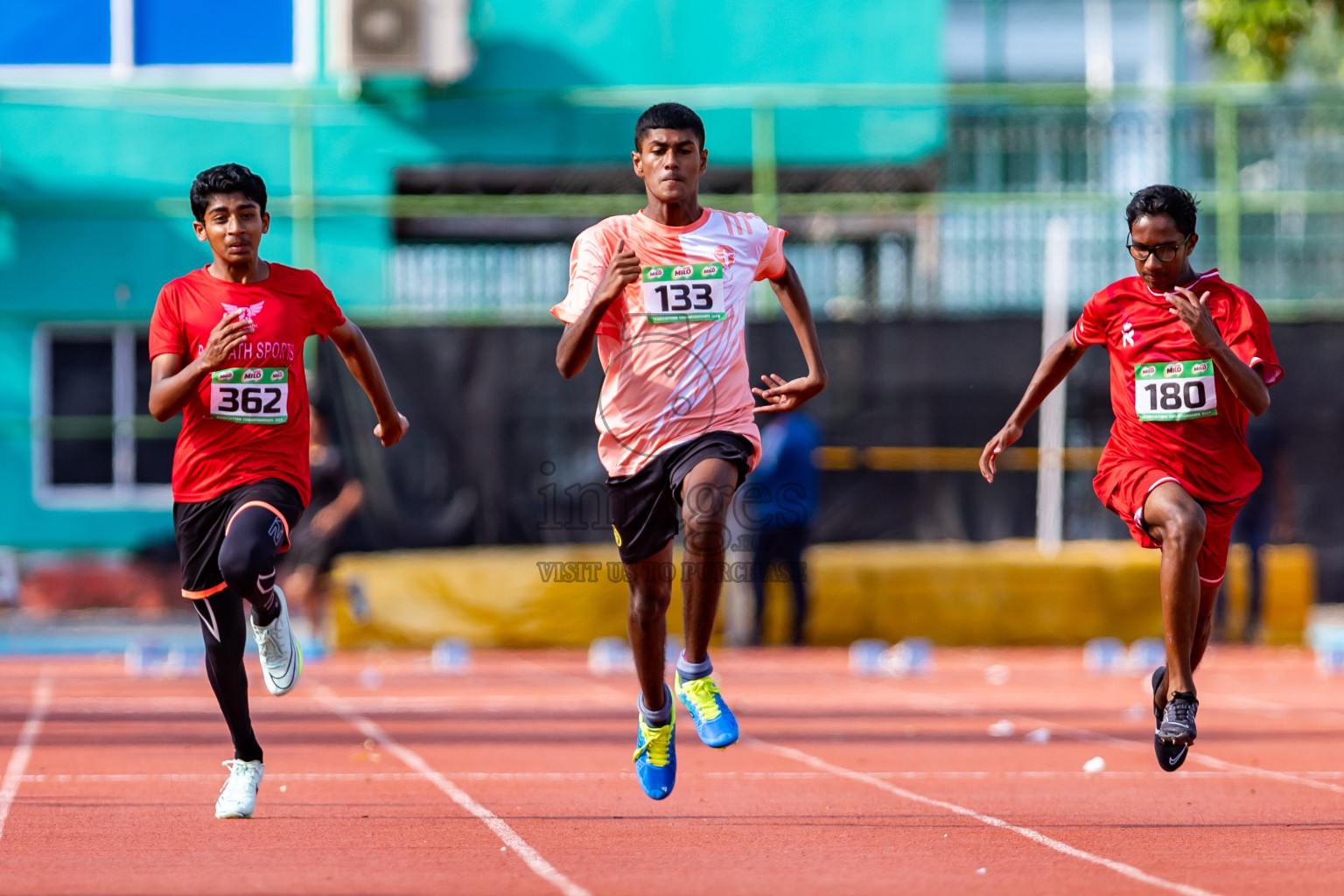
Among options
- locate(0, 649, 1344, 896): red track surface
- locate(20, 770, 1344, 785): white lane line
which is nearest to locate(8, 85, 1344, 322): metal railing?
locate(0, 649, 1344, 896): red track surface

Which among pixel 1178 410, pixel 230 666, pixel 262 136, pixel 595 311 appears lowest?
pixel 230 666

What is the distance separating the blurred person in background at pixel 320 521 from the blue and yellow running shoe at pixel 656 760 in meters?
9.46

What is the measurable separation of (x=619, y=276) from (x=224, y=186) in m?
1.40

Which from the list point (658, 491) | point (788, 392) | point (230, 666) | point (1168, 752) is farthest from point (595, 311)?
point (1168, 752)

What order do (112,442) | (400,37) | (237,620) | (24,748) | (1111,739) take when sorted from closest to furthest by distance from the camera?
(237,620), (24,748), (1111,739), (112,442), (400,37)

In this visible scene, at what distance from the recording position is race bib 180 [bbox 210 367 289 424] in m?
6.32

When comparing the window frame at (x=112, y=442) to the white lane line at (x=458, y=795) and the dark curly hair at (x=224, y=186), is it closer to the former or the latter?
the white lane line at (x=458, y=795)

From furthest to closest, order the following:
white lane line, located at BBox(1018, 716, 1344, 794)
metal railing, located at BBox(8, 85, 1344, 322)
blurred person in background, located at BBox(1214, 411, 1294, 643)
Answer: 1. metal railing, located at BBox(8, 85, 1344, 322)
2. blurred person in background, located at BBox(1214, 411, 1294, 643)
3. white lane line, located at BBox(1018, 716, 1344, 794)

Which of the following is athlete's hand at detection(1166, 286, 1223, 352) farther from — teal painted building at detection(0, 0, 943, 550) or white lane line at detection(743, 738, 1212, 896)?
teal painted building at detection(0, 0, 943, 550)

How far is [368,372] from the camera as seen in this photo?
6727mm

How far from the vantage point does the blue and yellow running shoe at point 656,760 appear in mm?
6348

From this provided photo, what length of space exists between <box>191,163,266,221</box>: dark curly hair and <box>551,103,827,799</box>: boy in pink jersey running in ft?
3.60

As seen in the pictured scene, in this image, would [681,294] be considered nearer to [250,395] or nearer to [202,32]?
[250,395]

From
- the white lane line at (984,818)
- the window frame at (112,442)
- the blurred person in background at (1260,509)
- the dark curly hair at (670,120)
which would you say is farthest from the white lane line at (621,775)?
the window frame at (112,442)
